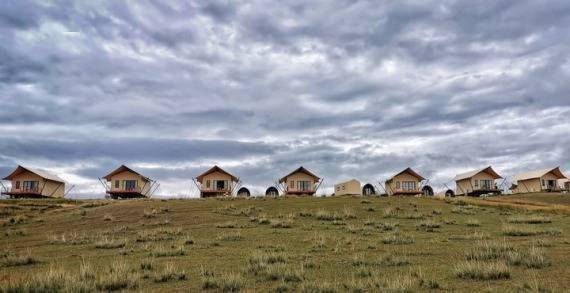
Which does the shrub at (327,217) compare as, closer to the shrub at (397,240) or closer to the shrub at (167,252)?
the shrub at (397,240)

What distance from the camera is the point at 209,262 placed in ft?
54.8

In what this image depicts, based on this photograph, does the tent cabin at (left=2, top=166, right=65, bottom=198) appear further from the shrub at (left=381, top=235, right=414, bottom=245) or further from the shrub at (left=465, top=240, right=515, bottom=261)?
the shrub at (left=465, top=240, right=515, bottom=261)

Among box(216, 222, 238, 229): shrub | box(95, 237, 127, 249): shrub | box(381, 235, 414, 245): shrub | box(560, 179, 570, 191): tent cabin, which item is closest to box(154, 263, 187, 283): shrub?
box(95, 237, 127, 249): shrub

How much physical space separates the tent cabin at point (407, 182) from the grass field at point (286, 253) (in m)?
53.6

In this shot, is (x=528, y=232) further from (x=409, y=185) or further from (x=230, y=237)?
(x=409, y=185)

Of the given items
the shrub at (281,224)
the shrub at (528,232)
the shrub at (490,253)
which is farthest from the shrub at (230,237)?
the shrub at (528,232)

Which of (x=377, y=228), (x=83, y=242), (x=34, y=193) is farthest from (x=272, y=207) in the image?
(x=34, y=193)

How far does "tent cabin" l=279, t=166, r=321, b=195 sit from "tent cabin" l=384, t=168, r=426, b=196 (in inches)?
587

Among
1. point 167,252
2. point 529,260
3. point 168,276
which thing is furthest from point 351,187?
point 168,276

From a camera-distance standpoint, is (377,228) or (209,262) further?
(377,228)

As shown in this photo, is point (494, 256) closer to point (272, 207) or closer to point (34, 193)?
point (272, 207)

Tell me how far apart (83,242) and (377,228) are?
584 inches

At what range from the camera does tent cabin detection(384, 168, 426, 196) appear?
293ft

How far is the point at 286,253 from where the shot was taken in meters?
17.3
